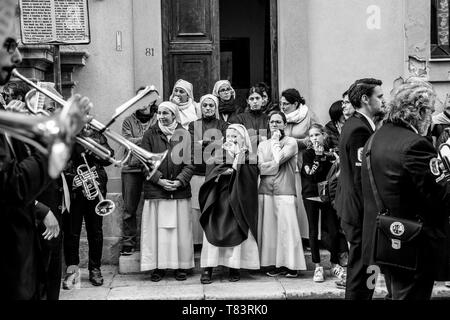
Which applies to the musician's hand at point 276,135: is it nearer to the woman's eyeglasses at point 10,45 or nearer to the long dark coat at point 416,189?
the long dark coat at point 416,189

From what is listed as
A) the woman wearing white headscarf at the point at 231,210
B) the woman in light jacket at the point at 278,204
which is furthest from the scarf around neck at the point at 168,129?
the woman in light jacket at the point at 278,204

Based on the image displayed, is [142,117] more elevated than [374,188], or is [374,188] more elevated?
[142,117]

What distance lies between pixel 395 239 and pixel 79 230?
4.20 meters

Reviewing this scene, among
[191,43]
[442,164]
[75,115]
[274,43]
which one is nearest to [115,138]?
[75,115]

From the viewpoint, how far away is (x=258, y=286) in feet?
28.3

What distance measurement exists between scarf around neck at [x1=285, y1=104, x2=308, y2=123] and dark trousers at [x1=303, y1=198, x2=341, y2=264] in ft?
3.40

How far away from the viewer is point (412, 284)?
5387 mm

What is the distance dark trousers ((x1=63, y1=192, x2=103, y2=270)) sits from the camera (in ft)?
27.8

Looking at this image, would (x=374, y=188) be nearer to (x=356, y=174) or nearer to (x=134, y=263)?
(x=356, y=174)
